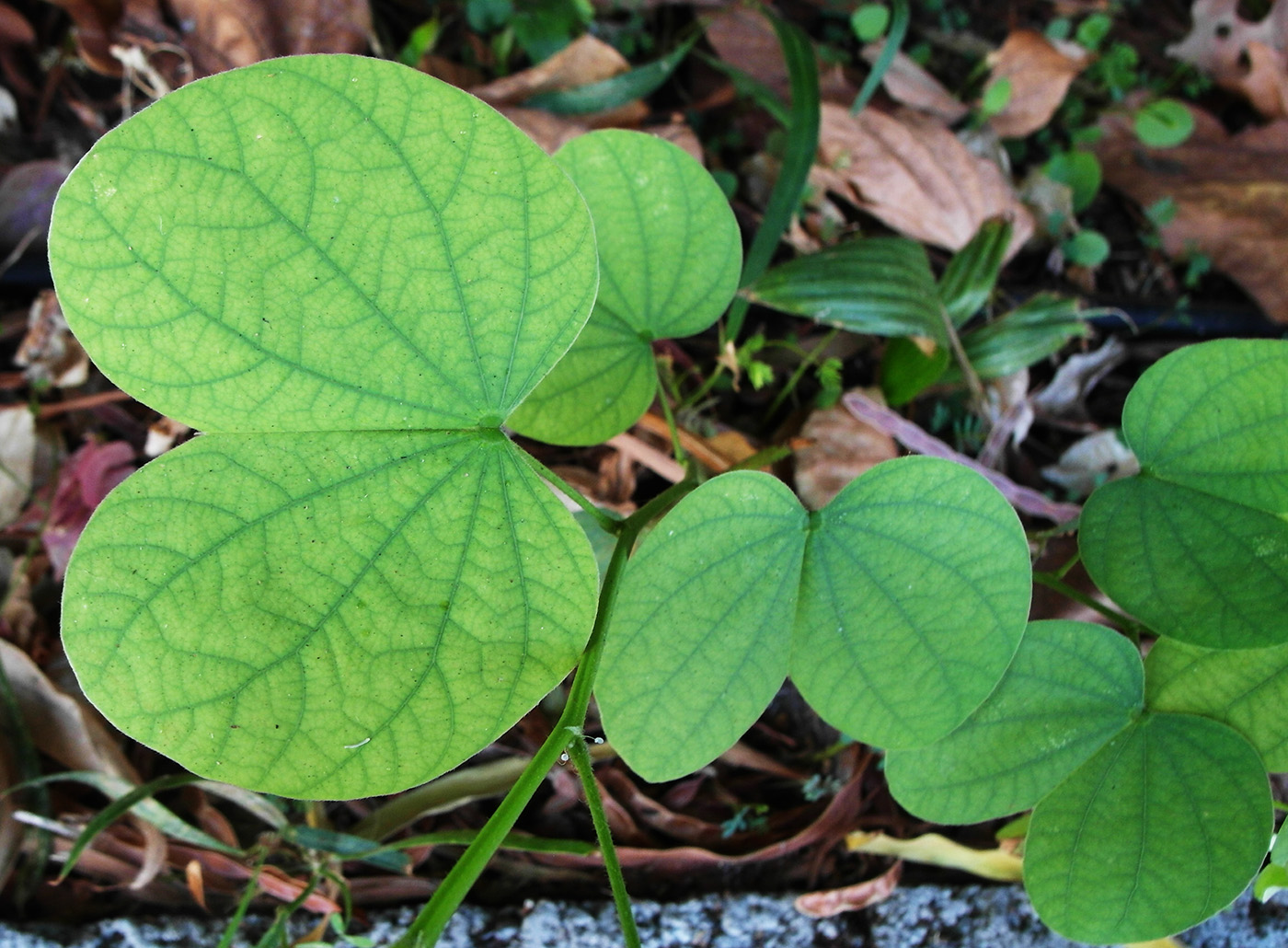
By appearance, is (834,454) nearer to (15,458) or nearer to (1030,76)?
(1030,76)

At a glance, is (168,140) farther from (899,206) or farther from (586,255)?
(899,206)

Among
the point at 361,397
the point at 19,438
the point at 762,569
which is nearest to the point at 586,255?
the point at 361,397

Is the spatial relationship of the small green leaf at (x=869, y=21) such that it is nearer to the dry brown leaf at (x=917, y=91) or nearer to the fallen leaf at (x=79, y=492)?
the dry brown leaf at (x=917, y=91)

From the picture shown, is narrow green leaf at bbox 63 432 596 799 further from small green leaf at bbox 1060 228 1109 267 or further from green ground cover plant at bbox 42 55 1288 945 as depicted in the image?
small green leaf at bbox 1060 228 1109 267

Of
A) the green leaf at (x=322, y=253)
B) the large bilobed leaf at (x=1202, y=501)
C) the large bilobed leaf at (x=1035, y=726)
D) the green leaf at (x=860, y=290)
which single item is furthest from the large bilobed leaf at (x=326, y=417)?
the green leaf at (x=860, y=290)

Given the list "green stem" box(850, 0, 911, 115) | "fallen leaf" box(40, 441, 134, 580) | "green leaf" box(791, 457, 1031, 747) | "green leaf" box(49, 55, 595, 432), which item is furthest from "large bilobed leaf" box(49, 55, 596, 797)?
"green stem" box(850, 0, 911, 115)
